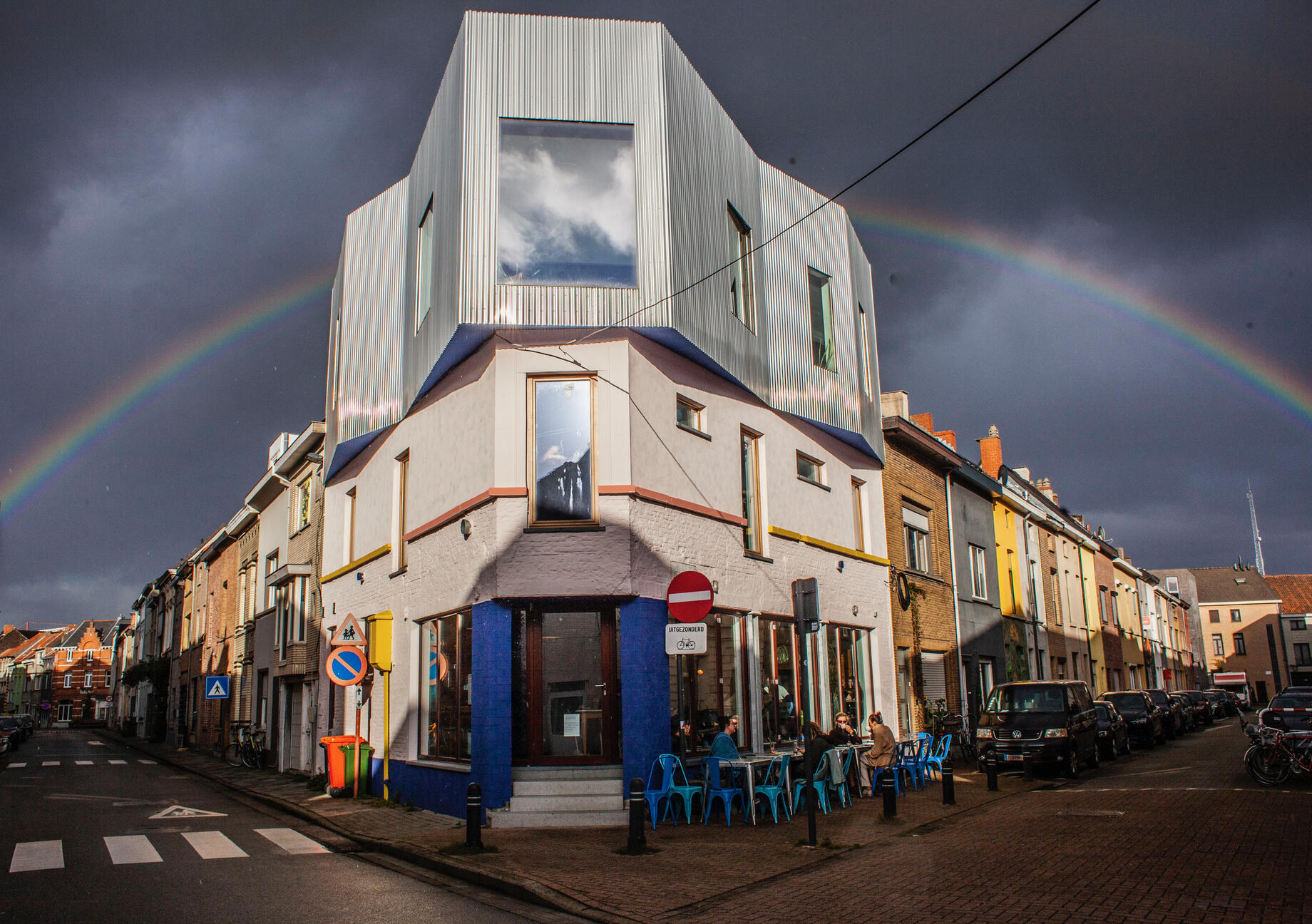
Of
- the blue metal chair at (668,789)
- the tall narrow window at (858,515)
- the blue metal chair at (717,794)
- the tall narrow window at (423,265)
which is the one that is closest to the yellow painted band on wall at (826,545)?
the tall narrow window at (858,515)

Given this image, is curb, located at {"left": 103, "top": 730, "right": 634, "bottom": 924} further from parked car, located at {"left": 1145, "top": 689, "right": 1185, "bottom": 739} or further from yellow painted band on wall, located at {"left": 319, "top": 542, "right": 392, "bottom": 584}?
parked car, located at {"left": 1145, "top": 689, "right": 1185, "bottom": 739}

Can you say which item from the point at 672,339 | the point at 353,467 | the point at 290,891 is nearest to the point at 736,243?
the point at 672,339

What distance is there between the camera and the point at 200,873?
379 inches

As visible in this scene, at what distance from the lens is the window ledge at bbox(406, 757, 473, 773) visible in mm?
13492

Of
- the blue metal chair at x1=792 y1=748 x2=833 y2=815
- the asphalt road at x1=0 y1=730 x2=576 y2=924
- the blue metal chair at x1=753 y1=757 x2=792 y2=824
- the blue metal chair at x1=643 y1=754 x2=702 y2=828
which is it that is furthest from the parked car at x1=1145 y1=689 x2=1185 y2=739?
the asphalt road at x1=0 y1=730 x2=576 y2=924

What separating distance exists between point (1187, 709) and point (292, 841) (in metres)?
34.4

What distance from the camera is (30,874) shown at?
31.4ft

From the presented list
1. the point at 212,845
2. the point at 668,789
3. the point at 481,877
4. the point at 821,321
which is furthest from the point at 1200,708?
the point at 212,845

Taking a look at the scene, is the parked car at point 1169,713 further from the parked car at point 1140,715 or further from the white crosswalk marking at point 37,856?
the white crosswalk marking at point 37,856

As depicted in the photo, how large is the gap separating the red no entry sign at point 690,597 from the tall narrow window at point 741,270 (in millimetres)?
6543

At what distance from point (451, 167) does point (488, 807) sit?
30.2ft

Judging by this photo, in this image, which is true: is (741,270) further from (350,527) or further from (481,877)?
(481,877)

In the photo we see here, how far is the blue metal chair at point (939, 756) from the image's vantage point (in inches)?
593

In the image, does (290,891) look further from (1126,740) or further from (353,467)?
(1126,740)
